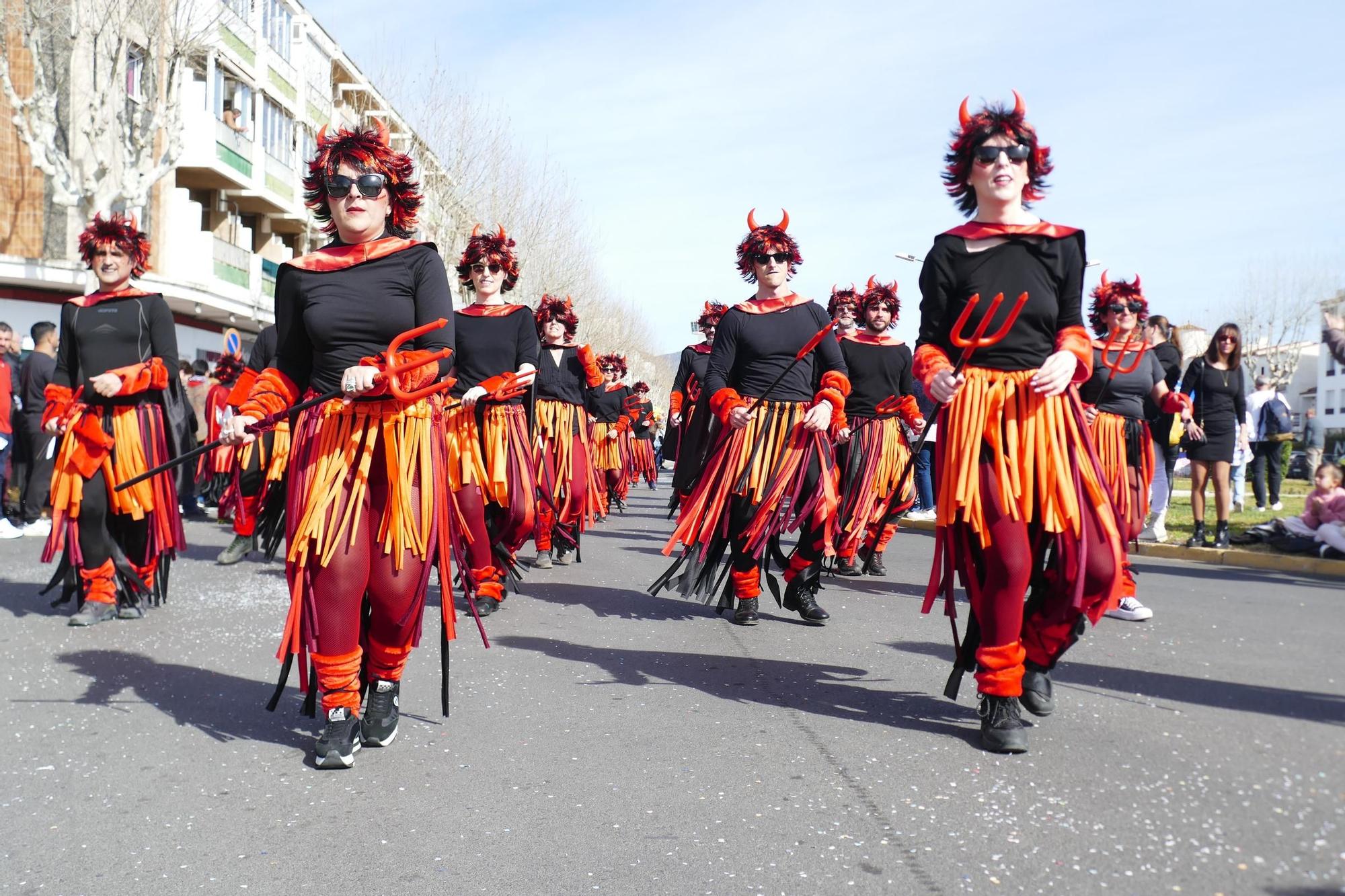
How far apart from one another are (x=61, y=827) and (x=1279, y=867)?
296cm

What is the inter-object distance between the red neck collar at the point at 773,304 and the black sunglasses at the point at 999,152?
2.39 meters

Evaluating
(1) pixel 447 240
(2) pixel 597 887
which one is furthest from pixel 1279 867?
(1) pixel 447 240

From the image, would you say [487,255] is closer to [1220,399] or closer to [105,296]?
[105,296]

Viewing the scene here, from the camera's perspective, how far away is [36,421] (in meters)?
11.0

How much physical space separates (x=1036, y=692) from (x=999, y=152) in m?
1.86

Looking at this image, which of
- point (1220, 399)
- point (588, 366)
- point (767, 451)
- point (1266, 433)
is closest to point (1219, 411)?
point (1220, 399)

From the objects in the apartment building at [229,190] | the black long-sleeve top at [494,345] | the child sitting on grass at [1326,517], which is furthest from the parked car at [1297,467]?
the black long-sleeve top at [494,345]

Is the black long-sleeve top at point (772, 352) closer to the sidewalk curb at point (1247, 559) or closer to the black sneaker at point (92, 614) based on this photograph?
the black sneaker at point (92, 614)

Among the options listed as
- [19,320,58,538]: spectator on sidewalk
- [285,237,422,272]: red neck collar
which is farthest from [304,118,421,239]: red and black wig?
[19,320,58,538]: spectator on sidewalk

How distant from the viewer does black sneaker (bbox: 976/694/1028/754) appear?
380 centimetres

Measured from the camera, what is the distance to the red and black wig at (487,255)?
7148mm

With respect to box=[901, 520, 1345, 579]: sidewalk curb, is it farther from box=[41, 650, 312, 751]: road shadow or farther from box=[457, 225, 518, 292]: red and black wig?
box=[41, 650, 312, 751]: road shadow

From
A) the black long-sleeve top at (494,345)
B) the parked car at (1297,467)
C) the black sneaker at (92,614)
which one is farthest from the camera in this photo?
the parked car at (1297,467)

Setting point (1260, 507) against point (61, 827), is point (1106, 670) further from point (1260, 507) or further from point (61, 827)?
point (1260, 507)
